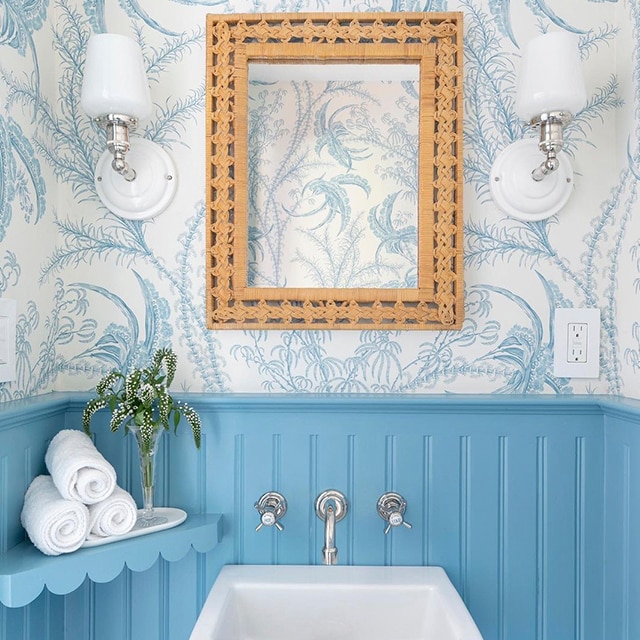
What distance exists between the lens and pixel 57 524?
1.03 metres

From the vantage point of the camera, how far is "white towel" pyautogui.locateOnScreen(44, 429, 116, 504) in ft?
3.48

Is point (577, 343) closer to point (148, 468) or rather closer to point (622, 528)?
point (622, 528)

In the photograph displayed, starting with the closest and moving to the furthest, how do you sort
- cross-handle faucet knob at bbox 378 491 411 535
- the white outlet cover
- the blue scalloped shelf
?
the blue scalloped shelf → the white outlet cover → cross-handle faucet knob at bbox 378 491 411 535

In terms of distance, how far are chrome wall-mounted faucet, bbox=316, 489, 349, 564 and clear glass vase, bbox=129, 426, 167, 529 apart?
0.30 meters

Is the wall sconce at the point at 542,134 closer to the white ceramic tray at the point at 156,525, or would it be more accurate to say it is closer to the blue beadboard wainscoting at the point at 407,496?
the blue beadboard wainscoting at the point at 407,496

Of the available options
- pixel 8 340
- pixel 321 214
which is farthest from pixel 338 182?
pixel 8 340

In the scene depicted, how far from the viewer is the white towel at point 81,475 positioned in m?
1.06

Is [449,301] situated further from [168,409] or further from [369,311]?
[168,409]

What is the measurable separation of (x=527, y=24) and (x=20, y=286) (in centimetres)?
113

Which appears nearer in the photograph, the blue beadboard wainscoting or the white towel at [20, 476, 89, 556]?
the white towel at [20, 476, 89, 556]

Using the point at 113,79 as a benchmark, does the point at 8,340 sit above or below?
below

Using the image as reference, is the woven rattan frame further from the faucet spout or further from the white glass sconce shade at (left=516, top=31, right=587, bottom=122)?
the faucet spout

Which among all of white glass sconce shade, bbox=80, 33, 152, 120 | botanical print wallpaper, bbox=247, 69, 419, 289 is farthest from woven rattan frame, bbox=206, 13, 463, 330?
white glass sconce shade, bbox=80, 33, 152, 120

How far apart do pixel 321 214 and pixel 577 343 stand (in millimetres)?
584
